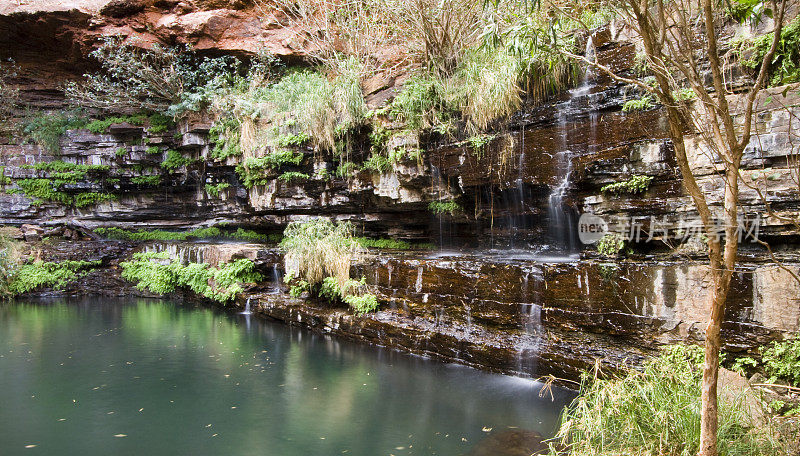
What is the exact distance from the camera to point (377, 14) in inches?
369

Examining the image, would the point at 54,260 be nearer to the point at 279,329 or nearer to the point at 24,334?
the point at 24,334

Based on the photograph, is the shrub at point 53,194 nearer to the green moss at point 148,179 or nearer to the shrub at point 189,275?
the green moss at point 148,179

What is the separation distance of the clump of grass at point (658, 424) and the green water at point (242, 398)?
1153 mm

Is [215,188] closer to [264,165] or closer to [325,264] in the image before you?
[264,165]

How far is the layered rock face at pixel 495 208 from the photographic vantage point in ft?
14.7

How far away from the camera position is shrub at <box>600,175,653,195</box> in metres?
5.25

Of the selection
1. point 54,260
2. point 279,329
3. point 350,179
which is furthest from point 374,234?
point 54,260

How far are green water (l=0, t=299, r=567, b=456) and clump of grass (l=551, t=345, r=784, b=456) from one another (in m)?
1.15

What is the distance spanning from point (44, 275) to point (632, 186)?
40.2 feet

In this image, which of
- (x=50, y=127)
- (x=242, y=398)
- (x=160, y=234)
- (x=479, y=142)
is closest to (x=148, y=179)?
(x=160, y=234)

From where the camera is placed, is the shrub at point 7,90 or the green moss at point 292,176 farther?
the shrub at point 7,90

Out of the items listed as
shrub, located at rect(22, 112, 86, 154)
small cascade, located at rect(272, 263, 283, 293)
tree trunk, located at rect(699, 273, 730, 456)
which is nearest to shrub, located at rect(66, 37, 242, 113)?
shrub, located at rect(22, 112, 86, 154)

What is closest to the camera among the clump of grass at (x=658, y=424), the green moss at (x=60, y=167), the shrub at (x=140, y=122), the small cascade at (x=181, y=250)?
the clump of grass at (x=658, y=424)

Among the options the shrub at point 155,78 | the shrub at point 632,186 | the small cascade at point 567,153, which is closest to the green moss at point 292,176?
the shrub at point 155,78
